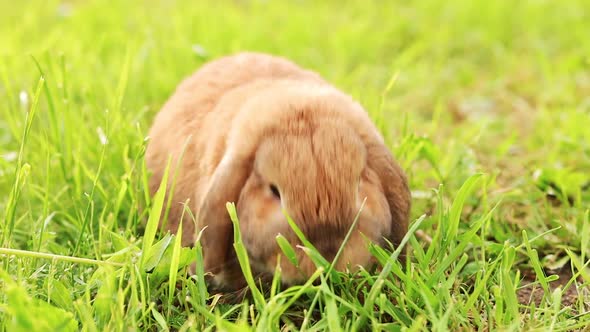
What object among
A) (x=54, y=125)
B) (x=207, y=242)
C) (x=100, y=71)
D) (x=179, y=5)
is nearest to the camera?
(x=207, y=242)

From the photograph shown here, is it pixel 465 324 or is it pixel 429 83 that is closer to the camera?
pixel 465 324

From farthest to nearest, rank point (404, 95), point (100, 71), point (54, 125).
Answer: point (404, 95) < point (100, 71) < point (54, 125)

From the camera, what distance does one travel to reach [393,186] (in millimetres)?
2426

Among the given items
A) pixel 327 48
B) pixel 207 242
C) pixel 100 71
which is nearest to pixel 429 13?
pixel 327 48

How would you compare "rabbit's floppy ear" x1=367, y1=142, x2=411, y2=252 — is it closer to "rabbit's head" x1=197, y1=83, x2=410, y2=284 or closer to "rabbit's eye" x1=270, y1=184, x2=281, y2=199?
"rabbit's head" x1=197, y1=83, x2=410, y2=284

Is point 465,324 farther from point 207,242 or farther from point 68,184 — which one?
point 68,184

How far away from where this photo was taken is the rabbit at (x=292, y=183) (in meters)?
2.13

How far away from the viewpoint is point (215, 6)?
19.6 ft

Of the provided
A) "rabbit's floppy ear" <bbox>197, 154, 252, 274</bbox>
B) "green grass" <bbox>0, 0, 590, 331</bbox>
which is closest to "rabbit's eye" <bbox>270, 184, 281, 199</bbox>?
"rabbit's floppy ear" <bbox>197, 154, 252, 274</bbox>

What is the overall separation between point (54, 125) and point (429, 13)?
12.0 ft

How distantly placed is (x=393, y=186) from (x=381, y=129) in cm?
100

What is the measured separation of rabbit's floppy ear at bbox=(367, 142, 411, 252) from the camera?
2393 millimetres

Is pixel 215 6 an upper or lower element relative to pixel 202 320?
upper

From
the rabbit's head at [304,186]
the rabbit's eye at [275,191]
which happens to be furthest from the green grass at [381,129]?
the rabbit's eye at [275,191]
